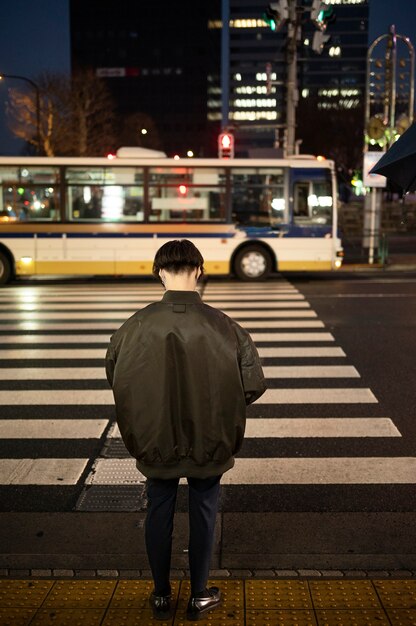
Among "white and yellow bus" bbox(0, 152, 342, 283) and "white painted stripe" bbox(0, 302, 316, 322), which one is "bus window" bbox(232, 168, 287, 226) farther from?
"white painted stripe" bbox(0, 302, 316, 322)

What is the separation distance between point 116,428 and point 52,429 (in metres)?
0.56

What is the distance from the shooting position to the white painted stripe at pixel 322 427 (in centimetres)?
652

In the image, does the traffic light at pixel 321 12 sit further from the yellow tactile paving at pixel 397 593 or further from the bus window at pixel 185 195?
the yellow tactile paving at pixel 397 593

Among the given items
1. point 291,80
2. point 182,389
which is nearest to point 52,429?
point 182,389

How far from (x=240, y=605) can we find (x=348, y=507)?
159cm

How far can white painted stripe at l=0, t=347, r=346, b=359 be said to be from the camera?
9781 millimetres

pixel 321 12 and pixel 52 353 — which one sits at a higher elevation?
pixel 321 12

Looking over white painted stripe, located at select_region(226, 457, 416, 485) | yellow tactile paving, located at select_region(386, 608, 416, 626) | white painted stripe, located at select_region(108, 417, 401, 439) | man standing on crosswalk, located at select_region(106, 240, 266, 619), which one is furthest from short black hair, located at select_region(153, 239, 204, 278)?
white painted stripe, located at select_region(108, 417, 401, 439)

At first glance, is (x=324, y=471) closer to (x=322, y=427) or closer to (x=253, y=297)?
(x=322, y=427)

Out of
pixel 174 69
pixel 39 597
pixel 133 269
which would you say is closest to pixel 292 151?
pixel 133 269

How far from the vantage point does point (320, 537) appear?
4.44 meters

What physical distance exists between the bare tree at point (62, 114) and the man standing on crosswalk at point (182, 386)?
4246 centimetres

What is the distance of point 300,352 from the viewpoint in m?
9.99

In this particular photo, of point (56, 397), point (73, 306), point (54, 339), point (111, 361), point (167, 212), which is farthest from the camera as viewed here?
point (167, 212)
